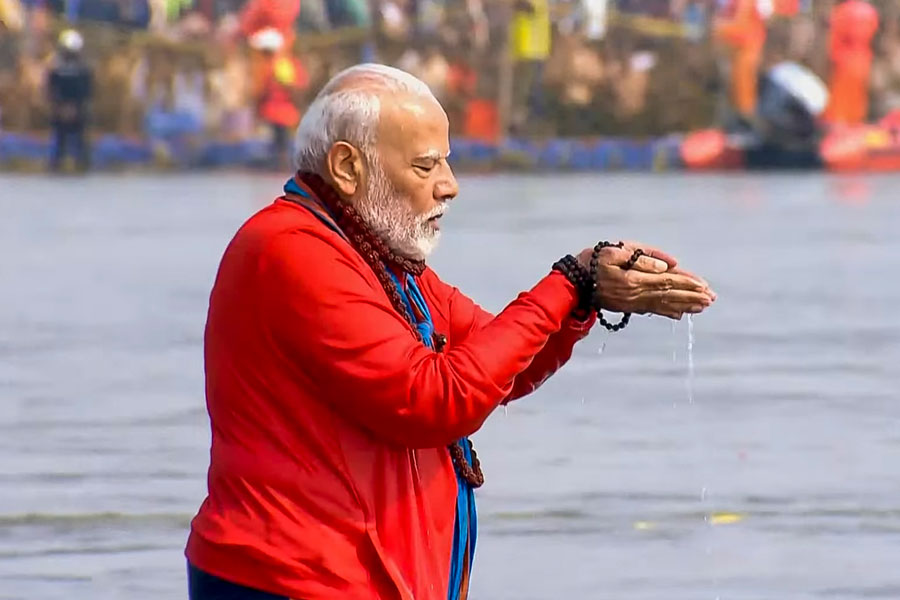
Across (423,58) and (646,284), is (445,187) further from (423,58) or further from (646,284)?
(423,58)

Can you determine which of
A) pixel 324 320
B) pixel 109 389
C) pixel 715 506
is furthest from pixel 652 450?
pixel 324 320

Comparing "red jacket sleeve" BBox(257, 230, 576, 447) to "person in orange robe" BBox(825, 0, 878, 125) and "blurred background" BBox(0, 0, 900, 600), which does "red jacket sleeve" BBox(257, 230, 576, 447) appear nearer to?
"blurred background" BBox(0, 0, 900, 600)

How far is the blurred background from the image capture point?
6.66 metres

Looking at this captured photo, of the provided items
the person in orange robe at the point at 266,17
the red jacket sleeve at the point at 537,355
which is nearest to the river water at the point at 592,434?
the red jacket sleeve at the point at 537,355

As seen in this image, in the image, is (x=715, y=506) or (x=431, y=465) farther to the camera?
(x=715, y=506)

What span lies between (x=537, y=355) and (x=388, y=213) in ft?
1.46

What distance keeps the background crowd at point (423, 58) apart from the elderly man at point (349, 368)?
26780mm

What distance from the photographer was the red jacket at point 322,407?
331 centimetres

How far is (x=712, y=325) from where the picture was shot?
1215cm

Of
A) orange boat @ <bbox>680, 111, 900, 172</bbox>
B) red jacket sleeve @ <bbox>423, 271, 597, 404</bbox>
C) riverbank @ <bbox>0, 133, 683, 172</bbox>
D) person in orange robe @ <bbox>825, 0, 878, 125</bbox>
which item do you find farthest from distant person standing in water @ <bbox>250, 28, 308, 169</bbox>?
red jacket sleeve @ <bbox>423, 271, 597, 404</bbox>

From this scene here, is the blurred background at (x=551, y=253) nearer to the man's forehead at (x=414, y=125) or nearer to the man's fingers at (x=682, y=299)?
the man's fingers at (x=682, y=299)

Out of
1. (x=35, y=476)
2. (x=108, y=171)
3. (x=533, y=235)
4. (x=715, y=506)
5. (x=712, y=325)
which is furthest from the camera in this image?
(x=108, y=171)

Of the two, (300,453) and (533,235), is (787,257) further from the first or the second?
(300,453)

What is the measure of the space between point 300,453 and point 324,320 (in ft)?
0.66
